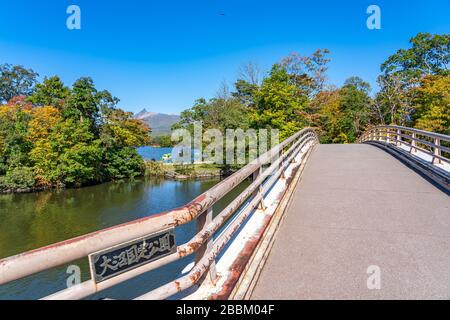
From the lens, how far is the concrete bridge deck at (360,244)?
2.71m

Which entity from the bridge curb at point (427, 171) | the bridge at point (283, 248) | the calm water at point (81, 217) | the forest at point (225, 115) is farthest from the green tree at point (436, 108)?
the bridge at point (283, 248)

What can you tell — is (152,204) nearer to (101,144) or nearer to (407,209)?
(101,144)

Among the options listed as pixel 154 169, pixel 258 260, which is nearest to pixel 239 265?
pixel 258 260

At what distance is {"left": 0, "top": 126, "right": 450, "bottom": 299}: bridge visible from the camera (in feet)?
5.27

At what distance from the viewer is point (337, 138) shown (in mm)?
45094

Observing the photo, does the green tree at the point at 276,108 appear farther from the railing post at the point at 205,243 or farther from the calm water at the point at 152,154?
the calm water at the point at 152,154

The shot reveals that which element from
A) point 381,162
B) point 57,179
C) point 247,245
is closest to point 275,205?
point 247,245

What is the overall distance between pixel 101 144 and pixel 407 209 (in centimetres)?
4587

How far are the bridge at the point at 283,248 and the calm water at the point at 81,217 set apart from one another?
10.9m

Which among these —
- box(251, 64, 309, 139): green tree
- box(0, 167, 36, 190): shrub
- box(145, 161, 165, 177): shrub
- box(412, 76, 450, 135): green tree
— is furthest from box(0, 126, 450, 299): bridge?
box(145, 161, 165, 177): shrub

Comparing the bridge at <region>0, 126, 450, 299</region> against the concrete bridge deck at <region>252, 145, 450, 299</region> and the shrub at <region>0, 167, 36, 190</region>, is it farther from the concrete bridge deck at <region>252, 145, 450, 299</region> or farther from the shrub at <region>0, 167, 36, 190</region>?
the shrub at <region>0, 167, 36, 190</region>

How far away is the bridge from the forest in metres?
23.1
